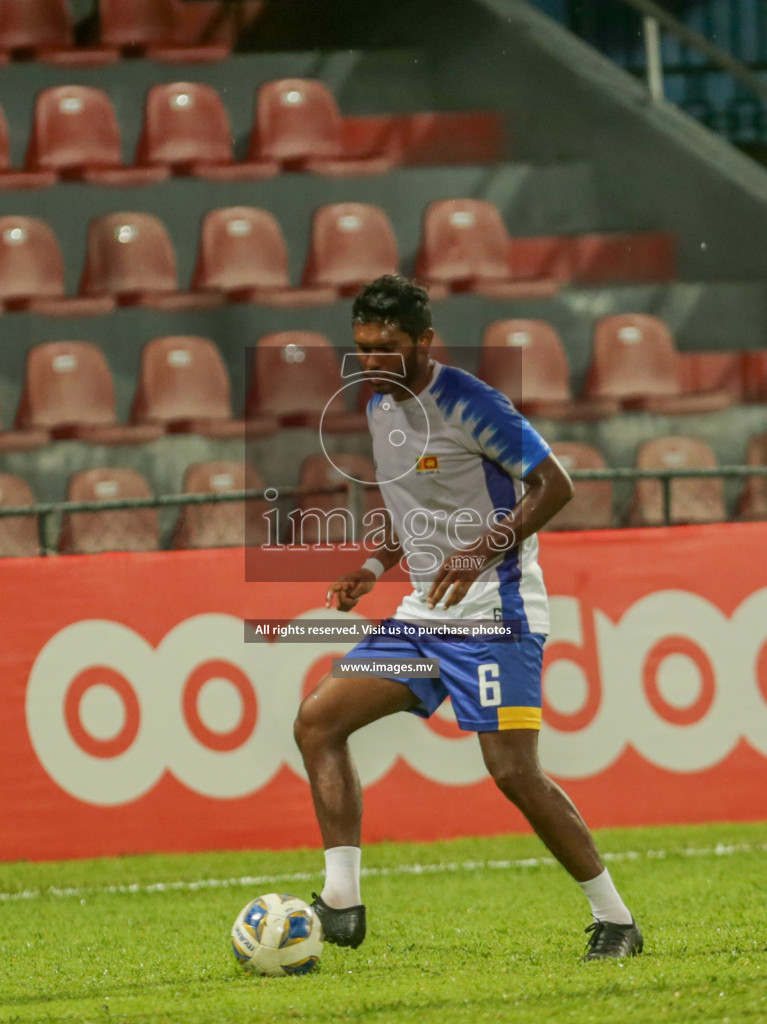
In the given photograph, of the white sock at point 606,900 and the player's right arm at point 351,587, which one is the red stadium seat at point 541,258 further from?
the white sock at point 606,900

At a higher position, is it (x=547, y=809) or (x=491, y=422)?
(x=491, y=422)

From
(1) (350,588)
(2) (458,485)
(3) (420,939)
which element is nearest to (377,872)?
(3) (420,939)

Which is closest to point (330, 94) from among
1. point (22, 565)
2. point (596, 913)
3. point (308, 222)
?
point (308, 222)

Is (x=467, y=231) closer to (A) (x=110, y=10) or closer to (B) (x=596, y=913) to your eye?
(A) (x=110, y=10)

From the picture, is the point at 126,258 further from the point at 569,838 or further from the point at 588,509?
the point at 569,838

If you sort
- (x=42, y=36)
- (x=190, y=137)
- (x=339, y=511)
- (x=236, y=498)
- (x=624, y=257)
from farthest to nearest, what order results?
1. (x=42, y=36)
2. (x=624, y=257)
3. (x=190, y=137)
4. (x=339, y=511)
5. (x=236, y=498)

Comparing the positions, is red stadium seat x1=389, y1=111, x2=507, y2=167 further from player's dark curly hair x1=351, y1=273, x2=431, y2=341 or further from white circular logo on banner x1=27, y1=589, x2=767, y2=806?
player's dark curly hair x1=351, y1=273, x2=431, y2=341

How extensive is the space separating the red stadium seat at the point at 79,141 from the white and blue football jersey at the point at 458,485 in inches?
262

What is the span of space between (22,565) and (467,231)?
16.2 ft

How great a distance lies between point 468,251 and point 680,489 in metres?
2.79

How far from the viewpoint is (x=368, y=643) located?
4.48 meters

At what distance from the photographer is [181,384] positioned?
30.6 feet

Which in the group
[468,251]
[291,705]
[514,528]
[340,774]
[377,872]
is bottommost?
[377,872]

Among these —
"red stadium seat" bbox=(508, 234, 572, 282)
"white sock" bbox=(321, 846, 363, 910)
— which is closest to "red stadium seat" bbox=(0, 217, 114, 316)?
"red stadium seat" bbox=(508, 234, 572, 282)
